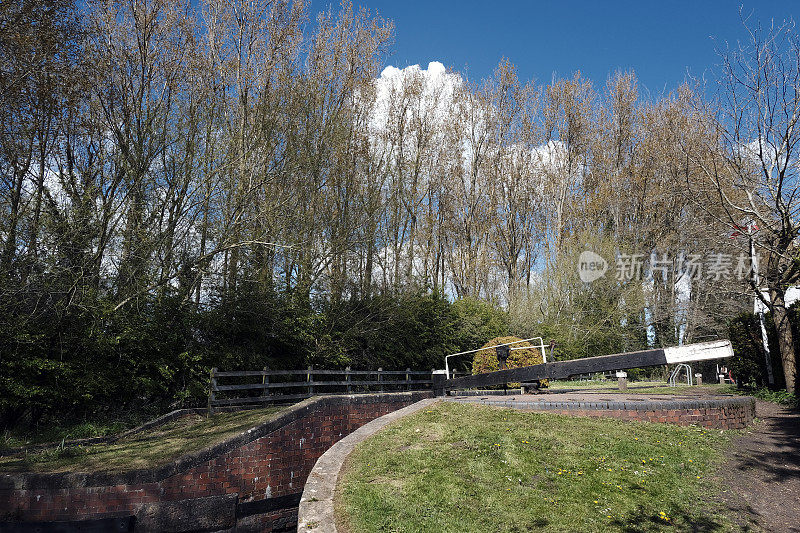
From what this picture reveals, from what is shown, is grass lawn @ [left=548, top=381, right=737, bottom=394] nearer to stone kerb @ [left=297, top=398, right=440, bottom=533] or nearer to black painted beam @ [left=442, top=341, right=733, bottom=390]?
black painted beam @ [left=442, top=341, right=733, bottom=390]

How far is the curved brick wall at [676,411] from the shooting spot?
846 centimetres

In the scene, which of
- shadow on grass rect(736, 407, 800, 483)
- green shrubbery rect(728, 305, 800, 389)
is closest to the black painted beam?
shadow on grass rect(736, 407, 800, 483)

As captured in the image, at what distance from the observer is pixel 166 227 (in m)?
13.9

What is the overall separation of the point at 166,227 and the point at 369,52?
13.4 meters

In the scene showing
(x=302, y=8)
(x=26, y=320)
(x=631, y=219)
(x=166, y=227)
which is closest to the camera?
(x=26, y=320)

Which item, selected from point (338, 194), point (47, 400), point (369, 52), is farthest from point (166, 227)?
point (369, 52)

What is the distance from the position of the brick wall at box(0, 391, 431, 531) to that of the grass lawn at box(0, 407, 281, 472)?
373mm

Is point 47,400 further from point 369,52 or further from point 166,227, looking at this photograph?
point 369,52

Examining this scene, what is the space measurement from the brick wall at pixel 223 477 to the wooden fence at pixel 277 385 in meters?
2.84

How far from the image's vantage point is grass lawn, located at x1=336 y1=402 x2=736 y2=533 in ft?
17.1

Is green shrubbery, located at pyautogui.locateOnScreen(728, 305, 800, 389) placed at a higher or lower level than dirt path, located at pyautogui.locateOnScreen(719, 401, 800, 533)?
higher

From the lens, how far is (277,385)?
1302 centimetres

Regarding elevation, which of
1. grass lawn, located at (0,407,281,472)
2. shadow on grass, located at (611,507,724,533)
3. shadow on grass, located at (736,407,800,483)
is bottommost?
shadow on grass, located at (611,507,724,533)

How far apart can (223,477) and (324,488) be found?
9.55 ft
